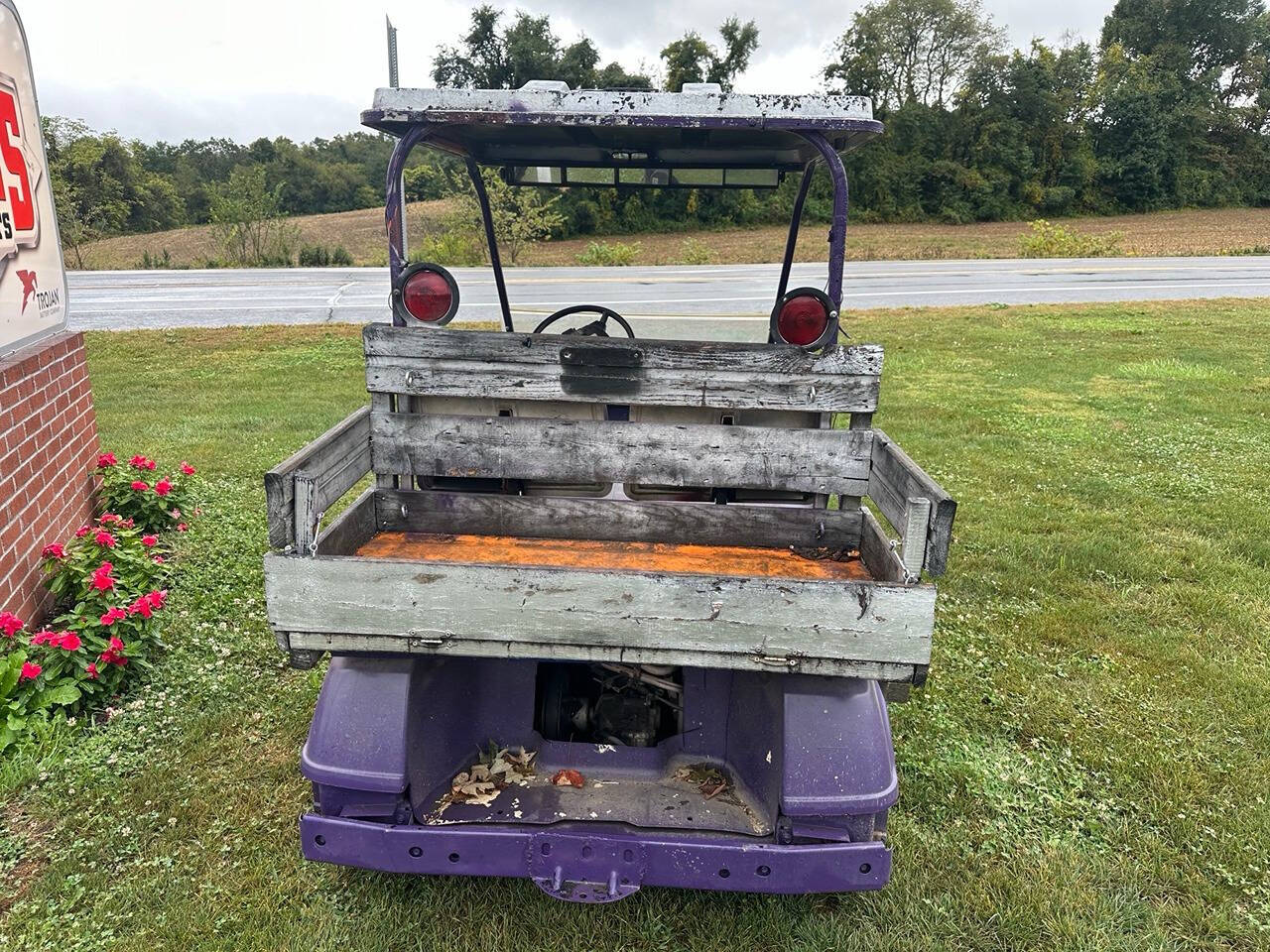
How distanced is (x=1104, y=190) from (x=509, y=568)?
49.9m

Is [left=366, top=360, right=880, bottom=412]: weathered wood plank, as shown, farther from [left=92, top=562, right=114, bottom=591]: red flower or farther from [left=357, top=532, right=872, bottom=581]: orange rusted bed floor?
[left=92, top=562, right=114, bottom=591]: red flower

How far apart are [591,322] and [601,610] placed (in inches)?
74.4

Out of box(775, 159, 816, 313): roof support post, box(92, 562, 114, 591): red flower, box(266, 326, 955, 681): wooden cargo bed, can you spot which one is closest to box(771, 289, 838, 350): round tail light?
box(266, 326, 955, 681): wooden cargo bed

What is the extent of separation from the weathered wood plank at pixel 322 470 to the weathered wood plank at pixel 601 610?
15 centimetres

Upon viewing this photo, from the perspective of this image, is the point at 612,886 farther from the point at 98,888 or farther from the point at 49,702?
the point at 49,702

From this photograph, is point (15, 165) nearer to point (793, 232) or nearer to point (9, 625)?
point (9, 625)

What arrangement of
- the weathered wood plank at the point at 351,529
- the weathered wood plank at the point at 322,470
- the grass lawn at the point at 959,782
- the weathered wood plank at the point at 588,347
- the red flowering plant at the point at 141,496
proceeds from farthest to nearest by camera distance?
the red flowering plant at the point at 141,496
the weathered wood plank at the point at 588,347
the weathered wood plank at the point at 351,529
the grass lawn at the point at 959,782
the weathered wood plank at the point at 322,470

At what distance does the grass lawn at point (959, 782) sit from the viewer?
2639 mm

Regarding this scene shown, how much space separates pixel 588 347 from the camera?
290 centimetres

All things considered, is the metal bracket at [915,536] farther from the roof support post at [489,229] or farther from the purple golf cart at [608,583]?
the roof support post at [489,229]

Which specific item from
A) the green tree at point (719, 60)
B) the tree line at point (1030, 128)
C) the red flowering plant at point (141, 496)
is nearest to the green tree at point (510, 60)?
the green tree at point (719, 60)

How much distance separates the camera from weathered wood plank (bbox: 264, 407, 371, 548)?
7.49 ft

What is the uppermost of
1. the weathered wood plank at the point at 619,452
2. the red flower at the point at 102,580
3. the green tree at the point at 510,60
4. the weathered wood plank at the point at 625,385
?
the green tree at the point at 510,60

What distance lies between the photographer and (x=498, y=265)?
15.0 ft
